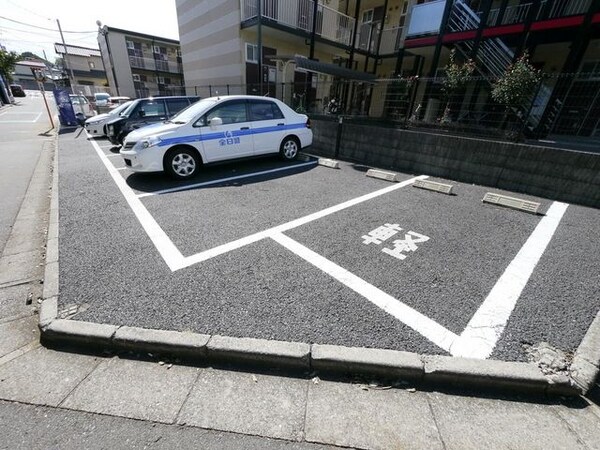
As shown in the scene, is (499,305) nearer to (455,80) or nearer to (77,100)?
(455,80)

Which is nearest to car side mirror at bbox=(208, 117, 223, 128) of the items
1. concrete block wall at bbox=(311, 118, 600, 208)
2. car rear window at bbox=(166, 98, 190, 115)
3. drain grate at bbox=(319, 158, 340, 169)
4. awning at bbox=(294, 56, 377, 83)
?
drain grate at bbox=(319, 158, 340, 169)

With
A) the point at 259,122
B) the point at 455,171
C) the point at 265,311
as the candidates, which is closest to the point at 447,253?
the point at 265,311

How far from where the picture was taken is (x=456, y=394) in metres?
1.80

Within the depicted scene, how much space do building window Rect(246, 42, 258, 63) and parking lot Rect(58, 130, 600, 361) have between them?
427 inches

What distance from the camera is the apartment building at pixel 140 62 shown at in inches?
979

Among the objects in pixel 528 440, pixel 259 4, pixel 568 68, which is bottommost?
pixel 528 440

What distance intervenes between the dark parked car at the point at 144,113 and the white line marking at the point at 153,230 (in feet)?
13.5

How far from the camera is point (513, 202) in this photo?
4.69 metres

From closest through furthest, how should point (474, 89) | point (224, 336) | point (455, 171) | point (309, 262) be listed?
point (224, 336)
point (309, 262)
point (455, 171)
point (474, 89)

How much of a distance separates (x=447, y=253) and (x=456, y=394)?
186 centimetres

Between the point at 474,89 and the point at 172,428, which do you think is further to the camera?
the point at 474,89

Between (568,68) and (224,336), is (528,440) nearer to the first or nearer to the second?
(224,336)

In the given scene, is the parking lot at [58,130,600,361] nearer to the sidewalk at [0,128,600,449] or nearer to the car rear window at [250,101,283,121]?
the sidewalk at [0,128,600,449]

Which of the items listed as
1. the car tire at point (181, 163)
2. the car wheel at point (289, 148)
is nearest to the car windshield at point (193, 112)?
the car tire at point (181, 163)
